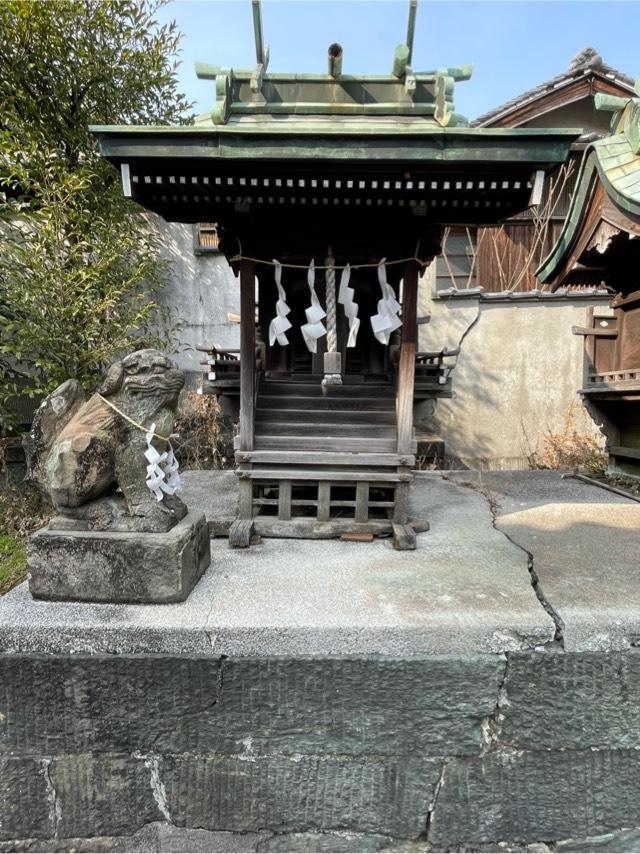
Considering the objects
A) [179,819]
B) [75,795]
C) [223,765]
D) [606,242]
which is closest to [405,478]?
[223,765]

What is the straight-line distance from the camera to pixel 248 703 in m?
2.38

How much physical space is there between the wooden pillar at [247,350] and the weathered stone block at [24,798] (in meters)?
2.48

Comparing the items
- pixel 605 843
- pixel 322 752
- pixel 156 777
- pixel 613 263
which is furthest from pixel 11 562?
pixel 613 263

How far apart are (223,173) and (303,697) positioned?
136 inches

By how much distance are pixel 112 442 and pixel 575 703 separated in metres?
3.02

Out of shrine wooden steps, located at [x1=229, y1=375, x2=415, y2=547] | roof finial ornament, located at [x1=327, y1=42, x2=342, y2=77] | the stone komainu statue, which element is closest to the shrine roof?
roof finial ornament, located at [x1=327, y1=42, x2=342, y2=77]

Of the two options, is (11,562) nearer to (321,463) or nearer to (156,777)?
(156,777)

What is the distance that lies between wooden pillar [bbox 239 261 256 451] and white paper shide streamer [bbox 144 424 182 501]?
3.64 ft

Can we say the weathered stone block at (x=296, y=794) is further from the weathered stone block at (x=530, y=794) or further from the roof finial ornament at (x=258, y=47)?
the roof finial ornament at (x=258, y=47)

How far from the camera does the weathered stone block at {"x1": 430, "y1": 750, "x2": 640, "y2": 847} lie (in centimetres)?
238

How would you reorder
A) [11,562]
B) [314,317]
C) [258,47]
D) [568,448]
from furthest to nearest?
[568,448], [11,562], [314,317], [258,47]

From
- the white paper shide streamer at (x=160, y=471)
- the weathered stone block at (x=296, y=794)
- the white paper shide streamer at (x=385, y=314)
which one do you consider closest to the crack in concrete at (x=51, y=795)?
the weathered stone block at (x=296, y=794)

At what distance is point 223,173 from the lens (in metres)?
3.23

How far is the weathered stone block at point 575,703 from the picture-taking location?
237cm
